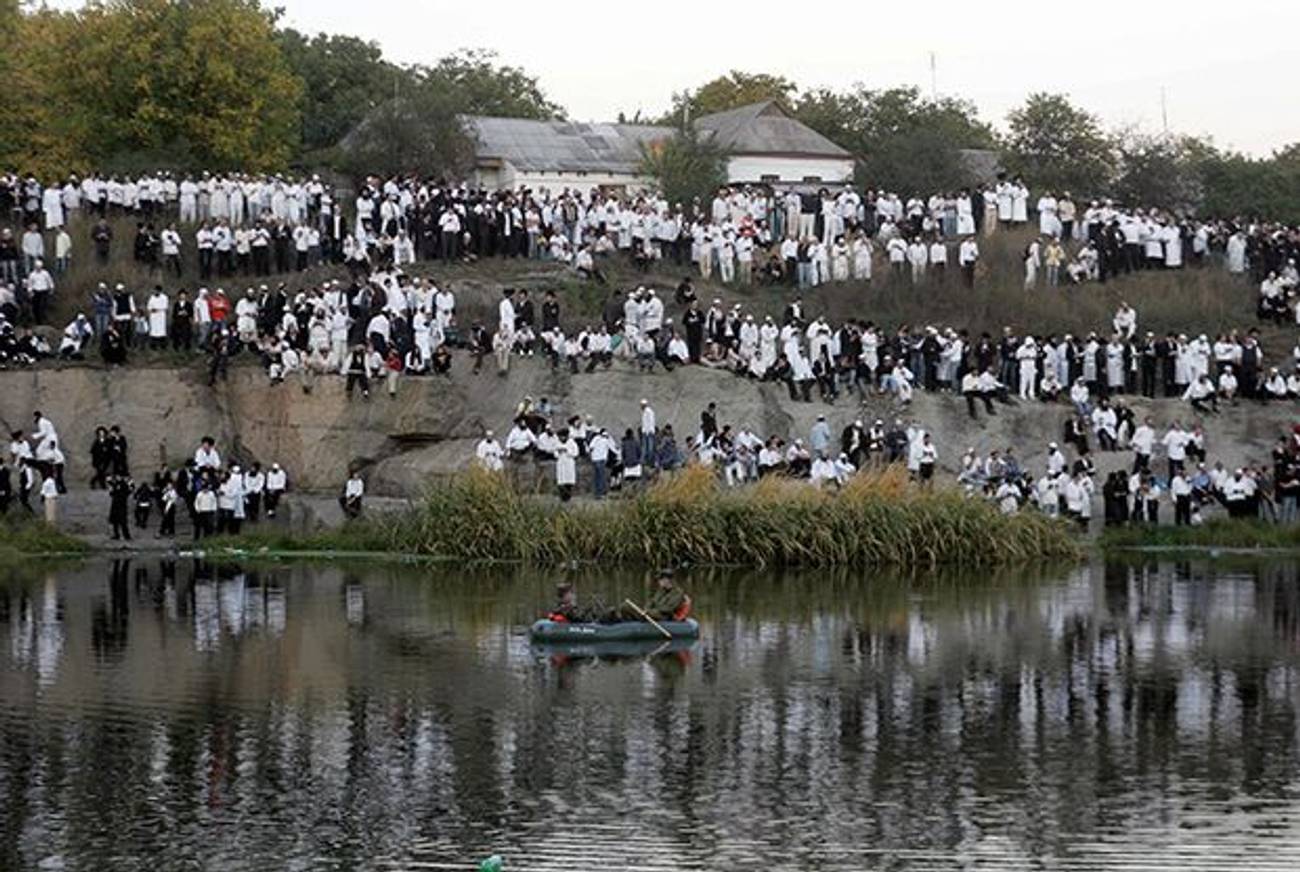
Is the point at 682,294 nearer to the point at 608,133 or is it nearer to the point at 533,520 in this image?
the point at 533,520

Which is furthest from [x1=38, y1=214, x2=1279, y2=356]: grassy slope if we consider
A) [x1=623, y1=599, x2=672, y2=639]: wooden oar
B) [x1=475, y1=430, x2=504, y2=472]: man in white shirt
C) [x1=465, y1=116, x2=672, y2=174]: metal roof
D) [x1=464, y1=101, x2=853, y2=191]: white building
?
[x1=465, y1=116, x2=672, y2=174]: metal roof

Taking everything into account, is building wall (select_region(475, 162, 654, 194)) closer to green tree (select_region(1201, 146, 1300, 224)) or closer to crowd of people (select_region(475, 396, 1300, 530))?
green tree (select_region(1201, 146, 1300, 224))

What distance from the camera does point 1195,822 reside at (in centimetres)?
2267

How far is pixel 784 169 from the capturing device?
270ft

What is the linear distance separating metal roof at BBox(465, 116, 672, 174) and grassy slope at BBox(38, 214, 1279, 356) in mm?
24123

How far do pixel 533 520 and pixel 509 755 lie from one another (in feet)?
58.2

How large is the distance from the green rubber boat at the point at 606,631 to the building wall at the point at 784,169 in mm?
48625

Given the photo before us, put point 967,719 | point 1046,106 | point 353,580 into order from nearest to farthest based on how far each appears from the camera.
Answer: point 967,719 < point 353,580 < point 1046,106

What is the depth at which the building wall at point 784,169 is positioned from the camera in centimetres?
8175

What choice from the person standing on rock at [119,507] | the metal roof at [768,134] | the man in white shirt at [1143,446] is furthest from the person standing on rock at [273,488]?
the metal roof at [768,134]

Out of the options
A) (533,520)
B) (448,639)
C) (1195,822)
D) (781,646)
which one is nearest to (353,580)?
(533,520)

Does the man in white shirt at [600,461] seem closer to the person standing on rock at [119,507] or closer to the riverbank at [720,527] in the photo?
the riverbank at [720,527]

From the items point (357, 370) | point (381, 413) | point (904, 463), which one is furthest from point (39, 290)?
point (904, 463)

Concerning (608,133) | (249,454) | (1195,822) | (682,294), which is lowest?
(1195,822)
